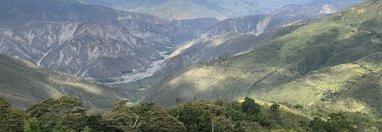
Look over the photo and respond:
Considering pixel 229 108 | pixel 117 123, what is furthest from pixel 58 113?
pixel 229 108

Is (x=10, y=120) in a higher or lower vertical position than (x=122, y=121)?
higher

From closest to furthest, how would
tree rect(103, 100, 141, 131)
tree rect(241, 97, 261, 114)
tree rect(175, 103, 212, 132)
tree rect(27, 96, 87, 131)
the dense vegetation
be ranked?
the dense vegetation → tree rect(27, 96, 87, 131) → tree rect(103, 100, 141, 131) → tree rect(175, 103, 212, 132) → tree rect(241, 97, 261, 114)

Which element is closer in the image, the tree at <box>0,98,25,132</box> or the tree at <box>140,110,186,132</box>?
the tree at <box>0,98,25,132</box>

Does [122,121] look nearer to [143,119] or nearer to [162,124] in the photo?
[143,119]

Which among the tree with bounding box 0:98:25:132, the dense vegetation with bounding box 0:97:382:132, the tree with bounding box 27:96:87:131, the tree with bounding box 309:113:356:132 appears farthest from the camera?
the tree with bounding box 309:113:356:132

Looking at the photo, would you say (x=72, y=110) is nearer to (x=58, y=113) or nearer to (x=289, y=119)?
(x=58, y=113)

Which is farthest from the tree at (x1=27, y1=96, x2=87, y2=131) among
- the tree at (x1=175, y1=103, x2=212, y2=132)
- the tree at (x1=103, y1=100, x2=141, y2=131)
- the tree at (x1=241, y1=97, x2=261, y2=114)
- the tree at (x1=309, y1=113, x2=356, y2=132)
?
the tree at (x1=309, y1=113, x2=356, y2=132)

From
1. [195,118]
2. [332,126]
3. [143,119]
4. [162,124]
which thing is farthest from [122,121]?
[332,126]

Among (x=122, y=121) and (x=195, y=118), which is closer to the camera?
(x=122, y=121)

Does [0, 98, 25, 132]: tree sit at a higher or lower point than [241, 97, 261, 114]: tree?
higher

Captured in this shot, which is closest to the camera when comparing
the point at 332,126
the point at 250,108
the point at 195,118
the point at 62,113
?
the point at 62,113

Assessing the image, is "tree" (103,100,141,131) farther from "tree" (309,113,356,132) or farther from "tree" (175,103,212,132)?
"tree" (309,113,356,132)
